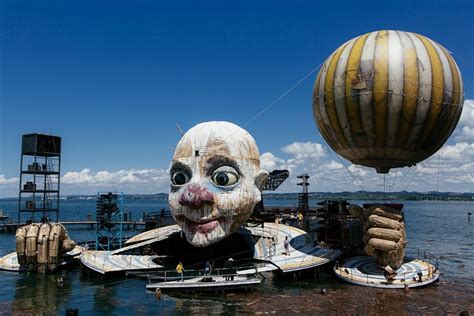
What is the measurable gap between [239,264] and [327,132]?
10.9 m

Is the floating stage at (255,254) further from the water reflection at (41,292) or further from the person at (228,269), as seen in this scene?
the water reflection at (41,292)

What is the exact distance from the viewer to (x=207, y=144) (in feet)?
87.3

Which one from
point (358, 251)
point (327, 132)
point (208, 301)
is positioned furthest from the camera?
point (358, 251)

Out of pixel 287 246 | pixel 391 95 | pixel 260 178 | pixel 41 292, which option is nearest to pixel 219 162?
pixel 260 178

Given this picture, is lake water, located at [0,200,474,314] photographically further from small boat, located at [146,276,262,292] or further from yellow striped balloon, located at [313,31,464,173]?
yellow striped balloon, located at [313,31,464,173]

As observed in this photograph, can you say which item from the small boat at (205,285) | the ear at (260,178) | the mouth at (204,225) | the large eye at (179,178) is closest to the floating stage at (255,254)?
the small boat at (205,285)

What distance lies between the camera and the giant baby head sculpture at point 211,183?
85.0 ft

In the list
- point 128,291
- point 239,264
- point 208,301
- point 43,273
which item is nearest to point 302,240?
point 239,264

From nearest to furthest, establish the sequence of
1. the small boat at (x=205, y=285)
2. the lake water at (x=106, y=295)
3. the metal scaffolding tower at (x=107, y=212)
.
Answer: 1. the lake water at (x=106, y=295)
2. the small boat at (x=205, y=285)
3. the metal scaffolding tower at (x=107, y=212)

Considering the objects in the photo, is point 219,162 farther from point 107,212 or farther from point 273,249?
point 107,212

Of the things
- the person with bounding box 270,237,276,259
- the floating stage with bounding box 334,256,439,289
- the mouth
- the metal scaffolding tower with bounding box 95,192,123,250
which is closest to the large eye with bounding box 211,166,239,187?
the mouth

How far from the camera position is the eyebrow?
2638 centimetres

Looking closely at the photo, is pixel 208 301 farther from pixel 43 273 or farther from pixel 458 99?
pixel 458 99

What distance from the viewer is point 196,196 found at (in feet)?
83.4
